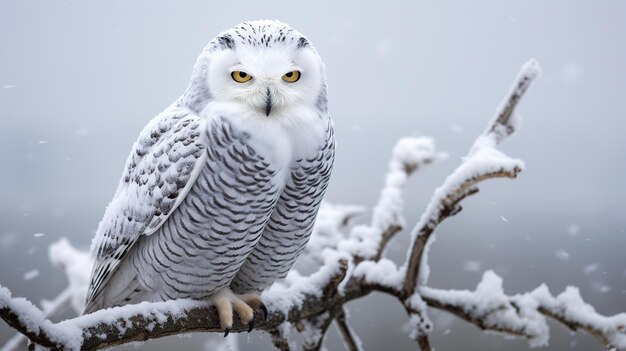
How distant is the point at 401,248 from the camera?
280 cm

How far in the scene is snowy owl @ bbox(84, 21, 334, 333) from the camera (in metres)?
0.94

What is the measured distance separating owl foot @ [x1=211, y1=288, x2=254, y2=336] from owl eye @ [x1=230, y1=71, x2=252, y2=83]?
1.30 ft

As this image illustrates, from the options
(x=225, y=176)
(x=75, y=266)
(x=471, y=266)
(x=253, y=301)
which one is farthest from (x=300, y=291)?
(x=471, y=266)

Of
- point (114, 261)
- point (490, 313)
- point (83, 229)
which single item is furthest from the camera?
point (83, 229)

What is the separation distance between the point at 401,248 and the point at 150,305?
192 cm

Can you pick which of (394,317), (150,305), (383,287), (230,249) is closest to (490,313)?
(383,287)

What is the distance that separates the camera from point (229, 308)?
3.72 ft

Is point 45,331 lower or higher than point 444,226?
lower

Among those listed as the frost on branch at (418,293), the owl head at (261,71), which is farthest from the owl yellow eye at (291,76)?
the frost on branch at (418,293)

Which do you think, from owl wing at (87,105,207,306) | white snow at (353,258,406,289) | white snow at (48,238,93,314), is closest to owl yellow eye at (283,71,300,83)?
owl wing at (87,105,207,306)

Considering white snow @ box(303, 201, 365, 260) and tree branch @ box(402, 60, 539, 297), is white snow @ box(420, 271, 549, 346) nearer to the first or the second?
tree branch @ box(402, 60, 539, 297)

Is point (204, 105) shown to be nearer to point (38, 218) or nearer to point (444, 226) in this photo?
point (38, 218)

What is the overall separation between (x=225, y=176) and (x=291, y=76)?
177mm

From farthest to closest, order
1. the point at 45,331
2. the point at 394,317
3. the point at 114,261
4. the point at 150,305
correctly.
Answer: the point at 394,317 < the point at 114,261 < the point at 150,305 < the point at 45,331
